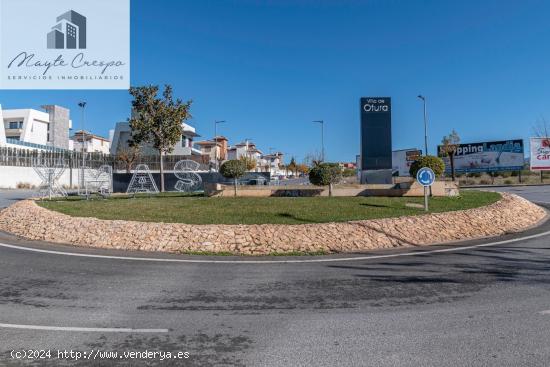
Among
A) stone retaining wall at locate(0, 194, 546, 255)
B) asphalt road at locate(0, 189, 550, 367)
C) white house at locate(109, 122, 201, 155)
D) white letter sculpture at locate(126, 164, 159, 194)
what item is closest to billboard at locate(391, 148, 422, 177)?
white house at locate(109, 122, 201, 155)

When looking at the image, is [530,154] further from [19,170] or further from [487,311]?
[19,170]

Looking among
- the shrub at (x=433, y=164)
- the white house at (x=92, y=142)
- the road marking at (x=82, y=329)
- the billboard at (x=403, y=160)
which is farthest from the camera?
the white house at (x=92, y=142)

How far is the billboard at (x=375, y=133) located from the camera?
86.5 ft

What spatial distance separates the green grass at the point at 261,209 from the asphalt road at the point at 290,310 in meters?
4.24

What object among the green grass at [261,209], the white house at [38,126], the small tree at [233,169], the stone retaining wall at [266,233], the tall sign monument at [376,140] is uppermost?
the white house at [38,126]

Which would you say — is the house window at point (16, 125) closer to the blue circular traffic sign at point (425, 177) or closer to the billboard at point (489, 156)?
the billboard at point (489, 156)

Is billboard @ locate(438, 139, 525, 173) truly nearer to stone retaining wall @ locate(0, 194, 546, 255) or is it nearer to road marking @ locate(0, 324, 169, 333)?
stone retaining wall @ locate(0, 194, 546, 255)

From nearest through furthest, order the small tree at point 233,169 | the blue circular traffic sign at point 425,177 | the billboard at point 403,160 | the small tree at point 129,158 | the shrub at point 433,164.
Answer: the blue circular traffic sign at point 425,177, the shrub at point 433,164, the small tree at point 233,169, the billboard at point 403,160, the small tree at point 129,158

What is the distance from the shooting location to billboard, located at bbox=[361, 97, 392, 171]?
26375mm

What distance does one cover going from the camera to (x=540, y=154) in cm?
4625

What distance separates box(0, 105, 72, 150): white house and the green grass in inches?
2541

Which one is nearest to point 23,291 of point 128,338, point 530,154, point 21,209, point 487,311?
point 128,338

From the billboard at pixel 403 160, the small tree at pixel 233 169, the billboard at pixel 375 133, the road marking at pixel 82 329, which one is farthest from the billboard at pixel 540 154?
the road marking at pixel 82 329

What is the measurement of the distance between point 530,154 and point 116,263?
164 ft
